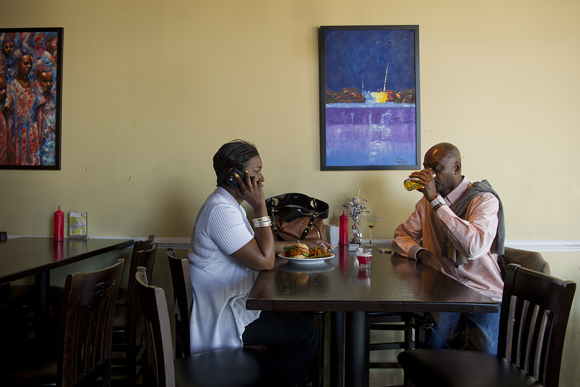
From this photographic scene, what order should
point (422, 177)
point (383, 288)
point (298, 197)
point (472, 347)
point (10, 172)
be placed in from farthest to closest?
1. point (10, 172)
2. point (298, 197)
3. point (422, 177)
4. point (472, 347)
5. point (383, 288)

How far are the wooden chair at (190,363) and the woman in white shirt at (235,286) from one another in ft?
0.43

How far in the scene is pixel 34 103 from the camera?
9.47 ft

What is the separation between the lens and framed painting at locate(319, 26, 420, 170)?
109 inches

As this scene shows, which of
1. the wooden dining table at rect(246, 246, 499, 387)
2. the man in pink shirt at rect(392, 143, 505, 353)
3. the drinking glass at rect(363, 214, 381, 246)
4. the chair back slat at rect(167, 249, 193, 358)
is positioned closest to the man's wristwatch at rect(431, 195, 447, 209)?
the man in pink shirt at rect(392, 143, 505, 353)

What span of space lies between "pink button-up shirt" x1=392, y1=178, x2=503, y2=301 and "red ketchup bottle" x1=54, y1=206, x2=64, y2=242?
2.32 meters

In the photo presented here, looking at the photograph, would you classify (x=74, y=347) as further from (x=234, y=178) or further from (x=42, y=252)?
(x=42, y=252)

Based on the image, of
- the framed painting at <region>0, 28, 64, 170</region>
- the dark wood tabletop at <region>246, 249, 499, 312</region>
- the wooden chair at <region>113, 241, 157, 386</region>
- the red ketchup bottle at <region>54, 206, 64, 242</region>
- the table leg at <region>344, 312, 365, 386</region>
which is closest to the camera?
the dark wood tabletop at <region>246, 249, 499, 312</region>

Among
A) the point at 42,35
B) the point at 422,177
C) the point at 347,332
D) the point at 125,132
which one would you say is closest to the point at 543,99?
the point at 422,177

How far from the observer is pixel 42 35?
2.90 m

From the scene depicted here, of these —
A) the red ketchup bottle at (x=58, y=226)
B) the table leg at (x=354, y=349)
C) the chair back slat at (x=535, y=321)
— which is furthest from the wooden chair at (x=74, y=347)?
the chair back slat at (x=535, y=321)

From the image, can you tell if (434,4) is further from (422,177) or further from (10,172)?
(10,172)

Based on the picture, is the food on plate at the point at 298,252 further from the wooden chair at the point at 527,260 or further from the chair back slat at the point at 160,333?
the wooden chair at the point at 527,260

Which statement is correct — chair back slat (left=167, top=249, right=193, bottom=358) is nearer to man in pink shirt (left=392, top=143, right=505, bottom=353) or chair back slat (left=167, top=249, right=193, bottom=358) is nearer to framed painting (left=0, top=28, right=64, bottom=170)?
man in pink shirt (left=392, top=143, right=505, bottom=353)

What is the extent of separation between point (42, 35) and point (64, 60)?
25 cm
